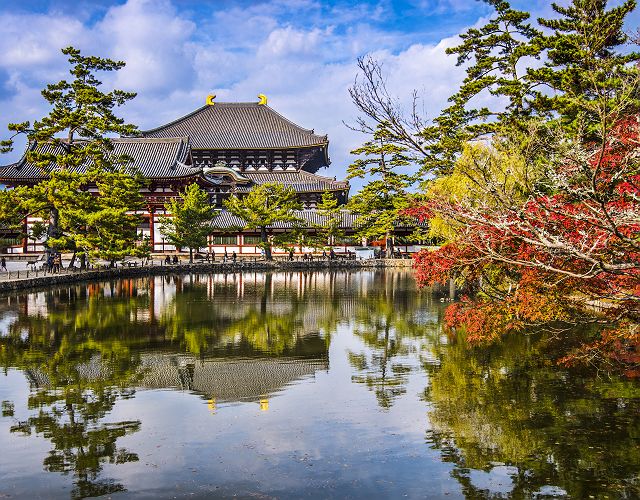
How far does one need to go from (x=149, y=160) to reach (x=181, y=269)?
603 inches

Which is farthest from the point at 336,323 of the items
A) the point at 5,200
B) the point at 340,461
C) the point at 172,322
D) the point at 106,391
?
the point at 5,200

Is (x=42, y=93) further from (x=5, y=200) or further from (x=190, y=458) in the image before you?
(x=190, y=458)

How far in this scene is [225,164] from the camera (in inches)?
2813

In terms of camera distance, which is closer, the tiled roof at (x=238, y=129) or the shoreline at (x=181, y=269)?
the shoreline at (x=181, y=269)

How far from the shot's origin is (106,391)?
39.0 feet

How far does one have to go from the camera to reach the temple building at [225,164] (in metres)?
54.5

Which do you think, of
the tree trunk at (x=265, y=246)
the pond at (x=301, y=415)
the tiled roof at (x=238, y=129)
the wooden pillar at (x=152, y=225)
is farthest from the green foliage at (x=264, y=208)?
the pond at (x=301, y=415)

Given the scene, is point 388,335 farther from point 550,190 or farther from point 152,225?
point 152,225

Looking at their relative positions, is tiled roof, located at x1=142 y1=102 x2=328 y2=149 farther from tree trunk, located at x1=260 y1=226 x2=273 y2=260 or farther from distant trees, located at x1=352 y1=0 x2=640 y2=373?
distant trees, located at x1=352 y1=0 x2=640 y2=373

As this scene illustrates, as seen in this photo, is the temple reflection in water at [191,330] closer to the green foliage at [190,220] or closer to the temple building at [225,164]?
the green foliage at [190,220]

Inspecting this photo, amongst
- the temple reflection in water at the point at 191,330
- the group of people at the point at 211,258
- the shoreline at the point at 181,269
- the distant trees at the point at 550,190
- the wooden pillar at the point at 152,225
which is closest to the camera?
the distant trees at the point at 550,190

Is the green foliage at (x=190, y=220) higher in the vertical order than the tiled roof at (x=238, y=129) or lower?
lower

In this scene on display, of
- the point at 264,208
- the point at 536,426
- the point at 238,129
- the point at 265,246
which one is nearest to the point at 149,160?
the point at 264,208

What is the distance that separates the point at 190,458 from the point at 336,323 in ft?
42.4
